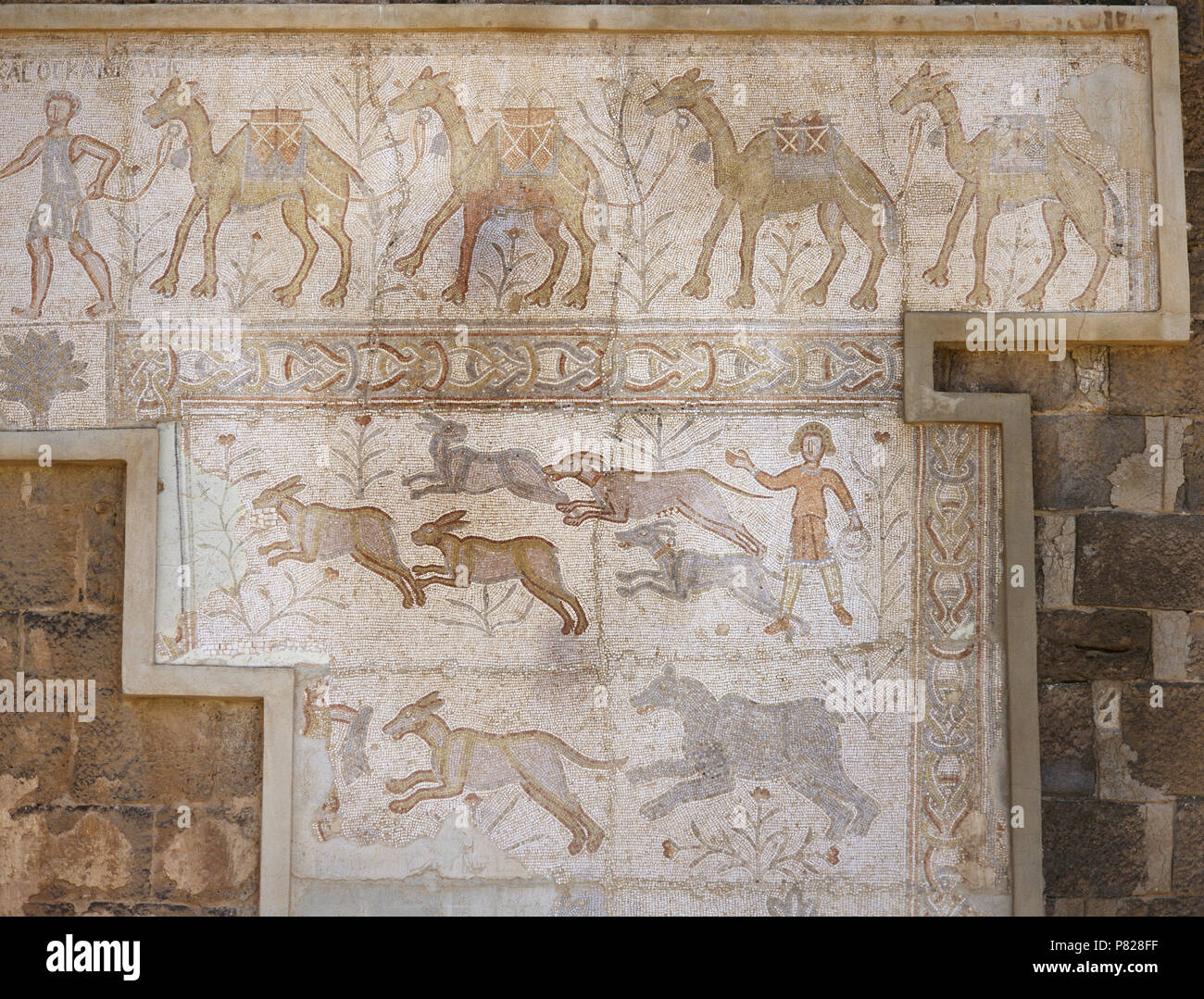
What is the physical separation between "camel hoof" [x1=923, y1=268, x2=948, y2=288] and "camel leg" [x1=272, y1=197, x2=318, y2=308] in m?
1.95

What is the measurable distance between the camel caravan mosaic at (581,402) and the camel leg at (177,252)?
0.04 feet

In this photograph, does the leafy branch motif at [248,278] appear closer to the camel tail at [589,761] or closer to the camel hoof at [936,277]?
the camel tail at [589,761]

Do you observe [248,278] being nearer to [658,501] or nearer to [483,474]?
[483,474]

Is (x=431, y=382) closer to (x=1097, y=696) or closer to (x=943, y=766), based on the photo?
(x=943, y=766)

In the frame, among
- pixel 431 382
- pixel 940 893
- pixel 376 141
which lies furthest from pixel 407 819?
pixel 376 141

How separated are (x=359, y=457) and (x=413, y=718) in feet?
2.72

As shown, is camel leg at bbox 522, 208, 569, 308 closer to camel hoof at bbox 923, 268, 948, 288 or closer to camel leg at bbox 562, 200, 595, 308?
camel leg at bbox 562, 200, 595, 308

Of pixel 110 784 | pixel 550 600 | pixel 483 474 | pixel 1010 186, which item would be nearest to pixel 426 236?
pixel 483 474

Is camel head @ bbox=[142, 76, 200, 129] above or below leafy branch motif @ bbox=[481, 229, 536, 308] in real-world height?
above

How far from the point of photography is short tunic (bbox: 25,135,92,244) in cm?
385

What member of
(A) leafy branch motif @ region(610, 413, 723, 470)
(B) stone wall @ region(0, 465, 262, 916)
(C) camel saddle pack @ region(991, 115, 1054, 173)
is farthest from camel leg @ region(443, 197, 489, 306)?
(C) camel saddle pack @ region(991, 115, 1054, 173)

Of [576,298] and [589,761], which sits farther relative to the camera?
[576,298]

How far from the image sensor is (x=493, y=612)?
374 centimetres

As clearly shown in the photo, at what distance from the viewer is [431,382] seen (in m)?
3.80
